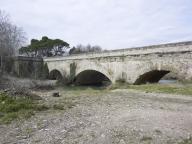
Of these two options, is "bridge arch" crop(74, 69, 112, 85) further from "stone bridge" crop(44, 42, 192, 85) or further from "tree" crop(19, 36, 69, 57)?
"tree" crop(19, 36, 69, 57)

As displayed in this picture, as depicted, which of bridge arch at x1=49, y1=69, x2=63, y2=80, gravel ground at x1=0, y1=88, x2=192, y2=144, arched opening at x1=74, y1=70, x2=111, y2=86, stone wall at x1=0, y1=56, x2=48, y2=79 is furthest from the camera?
stone wall at x1=0, y1=56, x2=48, y2=79

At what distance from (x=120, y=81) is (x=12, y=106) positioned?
49.8 ft

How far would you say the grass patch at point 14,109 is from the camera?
7.99 metres

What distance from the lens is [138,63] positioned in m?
21.1

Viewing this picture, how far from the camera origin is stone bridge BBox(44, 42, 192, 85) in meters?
17.5

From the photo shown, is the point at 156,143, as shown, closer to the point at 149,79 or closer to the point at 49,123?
the point at 49,123

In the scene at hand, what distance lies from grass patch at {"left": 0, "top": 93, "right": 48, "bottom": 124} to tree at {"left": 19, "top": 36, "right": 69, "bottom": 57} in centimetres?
4342

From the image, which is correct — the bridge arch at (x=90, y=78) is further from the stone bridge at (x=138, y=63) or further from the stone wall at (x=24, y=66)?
the stone wall at (x=24, y=66)

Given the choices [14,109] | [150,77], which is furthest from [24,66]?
[14,109]

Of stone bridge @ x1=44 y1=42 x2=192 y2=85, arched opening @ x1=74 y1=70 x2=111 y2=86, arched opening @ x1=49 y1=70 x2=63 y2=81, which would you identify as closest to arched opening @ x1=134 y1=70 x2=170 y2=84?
stone bridge @ x1=44 y1=42 x2=192 y2=85

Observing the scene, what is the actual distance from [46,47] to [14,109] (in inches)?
1789

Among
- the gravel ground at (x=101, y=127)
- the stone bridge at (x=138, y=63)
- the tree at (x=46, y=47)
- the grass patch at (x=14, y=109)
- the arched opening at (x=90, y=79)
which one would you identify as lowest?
the gravel ground at (x=101, y=127)

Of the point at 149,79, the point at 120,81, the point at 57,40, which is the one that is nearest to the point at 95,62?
the point at 120,81

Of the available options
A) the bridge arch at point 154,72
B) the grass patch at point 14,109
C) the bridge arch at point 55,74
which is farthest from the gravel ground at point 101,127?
the bridge arch at point 55,74
